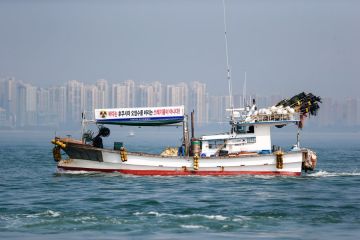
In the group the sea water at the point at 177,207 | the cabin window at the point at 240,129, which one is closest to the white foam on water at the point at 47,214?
the sea water at the point at 177,207

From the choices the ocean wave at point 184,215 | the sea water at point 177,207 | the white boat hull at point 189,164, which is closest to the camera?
the sea water at point 177,207

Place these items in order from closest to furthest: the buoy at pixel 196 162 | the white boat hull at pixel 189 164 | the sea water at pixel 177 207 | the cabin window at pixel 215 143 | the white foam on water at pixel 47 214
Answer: the sea water at pixel 177 207, the white foam on water at pixel 47 214, the buoy at pixel 196 162, the white boat hull at pixel 189 164, the cabin window at pixel 215 143

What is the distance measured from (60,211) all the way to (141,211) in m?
4.41

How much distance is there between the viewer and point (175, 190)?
156ft

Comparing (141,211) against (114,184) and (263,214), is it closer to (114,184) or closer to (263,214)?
(263,214)

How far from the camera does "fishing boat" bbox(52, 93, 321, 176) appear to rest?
5459 cm

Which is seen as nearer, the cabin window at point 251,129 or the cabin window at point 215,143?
the cabin window at point 215,143

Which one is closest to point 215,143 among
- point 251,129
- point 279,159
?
point 251,129

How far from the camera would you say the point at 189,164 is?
54562 mm

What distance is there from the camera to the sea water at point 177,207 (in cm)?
3250

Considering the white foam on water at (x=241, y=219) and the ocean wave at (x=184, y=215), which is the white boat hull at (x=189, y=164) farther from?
the white foam on water at (x=241, y=219)

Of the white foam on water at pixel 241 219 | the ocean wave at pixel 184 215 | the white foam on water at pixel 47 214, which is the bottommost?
the white foam on water at pixel 241 219

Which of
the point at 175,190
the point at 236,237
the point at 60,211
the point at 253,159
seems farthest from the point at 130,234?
the point at 253,159

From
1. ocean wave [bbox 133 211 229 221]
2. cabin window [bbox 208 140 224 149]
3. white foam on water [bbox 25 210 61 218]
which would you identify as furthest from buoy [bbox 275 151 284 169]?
white foam on water [bbox 25 210 61 218]
